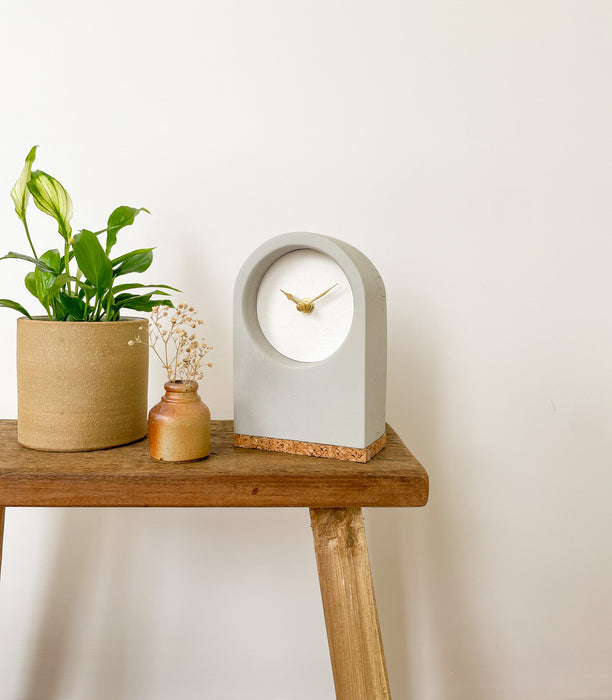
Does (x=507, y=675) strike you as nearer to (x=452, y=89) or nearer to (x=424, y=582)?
(x=424, y=582)

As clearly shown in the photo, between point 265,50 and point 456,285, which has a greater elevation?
point 265,50

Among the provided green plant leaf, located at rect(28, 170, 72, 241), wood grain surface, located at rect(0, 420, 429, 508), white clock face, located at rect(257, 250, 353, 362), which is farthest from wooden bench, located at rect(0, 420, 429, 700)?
green plant leaf, located at rect(28, 170, 72, 241)

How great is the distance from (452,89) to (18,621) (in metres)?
1.23

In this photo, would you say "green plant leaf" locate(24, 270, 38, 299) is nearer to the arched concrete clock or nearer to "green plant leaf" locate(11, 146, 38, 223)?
"green plant leaf" locate(11, 146, 38, 223)

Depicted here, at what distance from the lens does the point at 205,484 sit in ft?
2.20

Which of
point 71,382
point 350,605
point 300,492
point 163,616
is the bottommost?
point 163,616

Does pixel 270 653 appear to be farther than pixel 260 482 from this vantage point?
Yes

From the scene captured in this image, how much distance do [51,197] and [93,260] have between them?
0.38ft

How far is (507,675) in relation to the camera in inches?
43.7

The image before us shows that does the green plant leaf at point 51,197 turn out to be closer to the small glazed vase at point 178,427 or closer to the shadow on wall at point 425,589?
the small glazed vase at point 178,427

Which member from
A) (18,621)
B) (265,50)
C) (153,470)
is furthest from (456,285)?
(18,621)

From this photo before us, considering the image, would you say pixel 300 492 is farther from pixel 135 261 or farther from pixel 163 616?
pixel 163 616

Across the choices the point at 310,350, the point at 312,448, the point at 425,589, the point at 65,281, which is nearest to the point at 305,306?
the point at 310,350

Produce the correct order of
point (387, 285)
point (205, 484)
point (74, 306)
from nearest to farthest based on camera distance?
1. point (205, 484)
2. point (74, 306)
3. point (387, 285)
